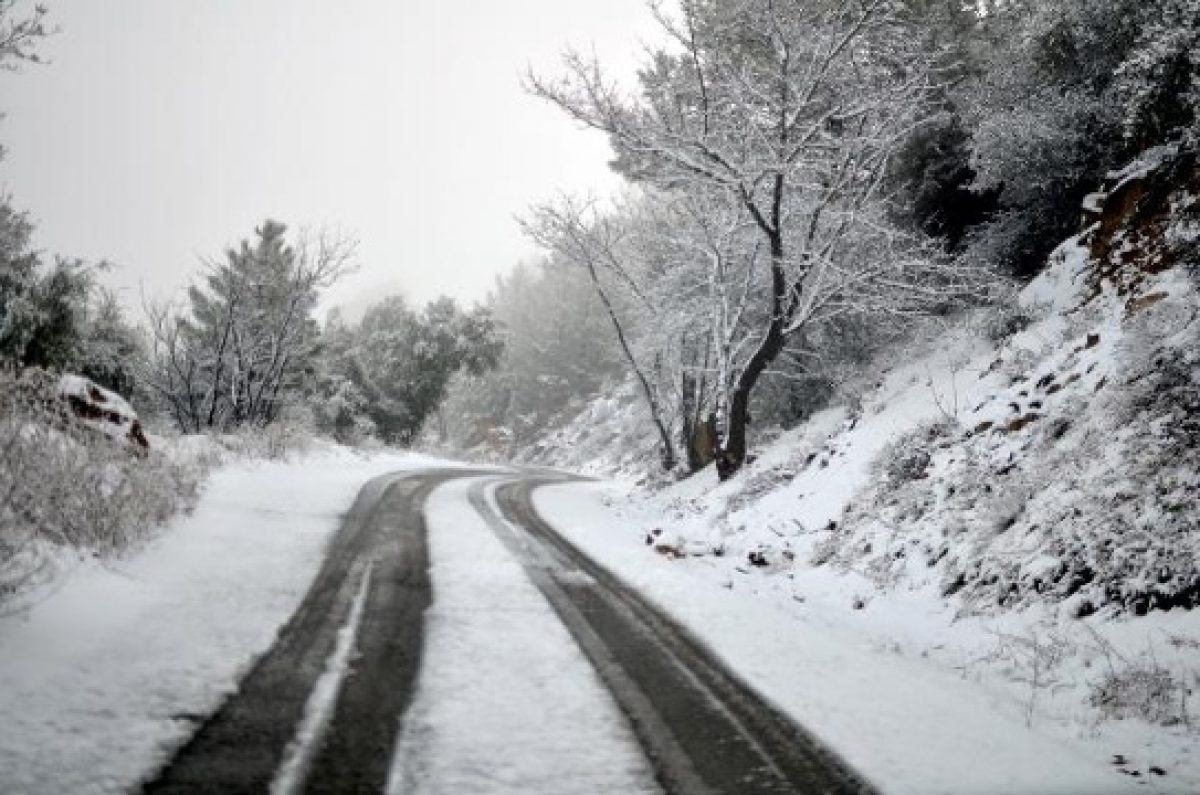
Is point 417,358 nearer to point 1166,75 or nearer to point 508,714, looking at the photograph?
point 1166,75

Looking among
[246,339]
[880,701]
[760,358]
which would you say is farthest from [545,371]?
[880,701]

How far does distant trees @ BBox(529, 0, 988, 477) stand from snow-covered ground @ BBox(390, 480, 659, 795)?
9.57 meters

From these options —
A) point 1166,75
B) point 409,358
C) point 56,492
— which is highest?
point 1166,75

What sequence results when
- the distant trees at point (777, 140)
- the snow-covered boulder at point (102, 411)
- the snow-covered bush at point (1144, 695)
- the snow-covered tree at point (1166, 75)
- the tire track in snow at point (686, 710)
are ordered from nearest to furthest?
the tire track in snow at point (686, 710), the snow-covered bush at point (1144, 695), the snow-covered boulder at point (102, 411), the snow-covered tree at point (1166, 75), the distant trees at point (777, 140)

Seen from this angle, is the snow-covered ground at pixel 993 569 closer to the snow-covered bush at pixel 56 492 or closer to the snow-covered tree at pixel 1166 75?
the snow-covered tree at pixel 1166 75

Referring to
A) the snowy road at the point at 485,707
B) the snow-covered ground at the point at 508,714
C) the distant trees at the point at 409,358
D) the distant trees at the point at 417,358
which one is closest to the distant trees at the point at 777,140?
the snowy road at the point at 485,707

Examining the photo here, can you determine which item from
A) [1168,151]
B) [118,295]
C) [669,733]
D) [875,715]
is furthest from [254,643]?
[118,295]

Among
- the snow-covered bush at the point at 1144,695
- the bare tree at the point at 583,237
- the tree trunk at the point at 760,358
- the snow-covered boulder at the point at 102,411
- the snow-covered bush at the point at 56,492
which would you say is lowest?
the snow-covered bush at the point at 1144,695

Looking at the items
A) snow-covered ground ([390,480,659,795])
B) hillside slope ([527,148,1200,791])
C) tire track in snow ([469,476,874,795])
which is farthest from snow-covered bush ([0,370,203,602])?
hillside slope ([527,148,1200,791])

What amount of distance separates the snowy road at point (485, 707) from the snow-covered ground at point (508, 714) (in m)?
0.01

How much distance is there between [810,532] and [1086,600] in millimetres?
4667

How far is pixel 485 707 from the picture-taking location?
407cm

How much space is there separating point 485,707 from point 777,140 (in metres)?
11.9

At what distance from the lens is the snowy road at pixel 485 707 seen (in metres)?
3.28
